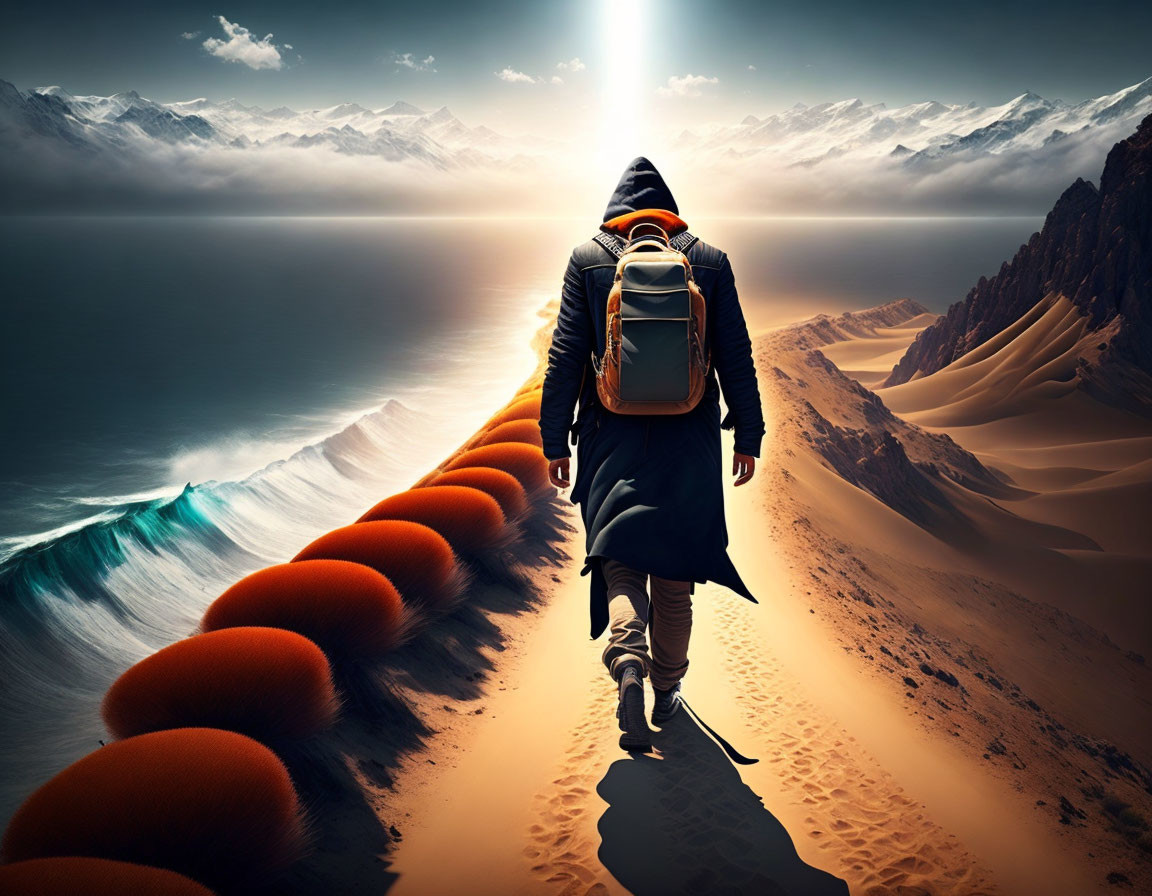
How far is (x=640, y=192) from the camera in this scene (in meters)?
3.97

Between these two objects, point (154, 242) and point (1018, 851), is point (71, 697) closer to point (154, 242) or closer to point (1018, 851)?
point (1018, 851)

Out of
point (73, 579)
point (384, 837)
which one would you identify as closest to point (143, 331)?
point (73, 579)

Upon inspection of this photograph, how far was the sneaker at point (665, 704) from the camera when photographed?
4.45 meters

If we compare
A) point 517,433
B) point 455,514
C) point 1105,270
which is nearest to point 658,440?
point 455,514

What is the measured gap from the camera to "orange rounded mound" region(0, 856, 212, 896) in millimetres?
2705

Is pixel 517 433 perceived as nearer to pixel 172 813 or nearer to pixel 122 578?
pixel 172 813

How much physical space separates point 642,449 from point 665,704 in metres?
1.77

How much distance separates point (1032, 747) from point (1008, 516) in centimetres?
2559

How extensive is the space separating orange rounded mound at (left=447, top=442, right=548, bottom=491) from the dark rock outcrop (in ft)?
162

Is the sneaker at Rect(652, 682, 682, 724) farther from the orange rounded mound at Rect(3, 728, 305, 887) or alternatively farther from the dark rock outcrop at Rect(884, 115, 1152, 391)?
the dark rock outcrop at Rect(884, 115, 1152, 391)

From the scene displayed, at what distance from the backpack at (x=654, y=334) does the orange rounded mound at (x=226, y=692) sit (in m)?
2.61

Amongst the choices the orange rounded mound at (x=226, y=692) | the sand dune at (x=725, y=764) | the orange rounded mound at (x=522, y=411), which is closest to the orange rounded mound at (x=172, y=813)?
the sand dune at (x=725, y=764)

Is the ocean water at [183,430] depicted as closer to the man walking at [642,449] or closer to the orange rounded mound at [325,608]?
the orange rounded mound at [325,608]

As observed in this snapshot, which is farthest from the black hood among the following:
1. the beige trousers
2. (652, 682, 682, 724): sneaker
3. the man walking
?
(652, 682, 682, 724): sneaker
